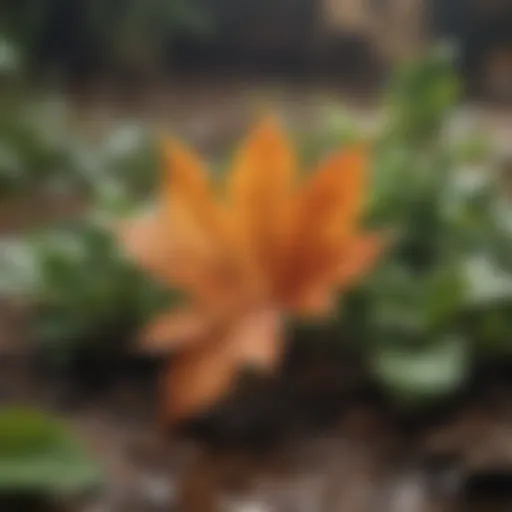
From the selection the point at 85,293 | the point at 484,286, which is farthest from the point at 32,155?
the point at 484,286

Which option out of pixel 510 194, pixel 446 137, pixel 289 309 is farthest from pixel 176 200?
pixel 510 194

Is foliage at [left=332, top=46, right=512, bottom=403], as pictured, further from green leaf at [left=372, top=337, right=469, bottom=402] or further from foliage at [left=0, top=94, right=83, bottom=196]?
foliage at [left=0, top=94, right=83, bottom=196]

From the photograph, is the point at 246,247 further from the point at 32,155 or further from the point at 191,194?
the point at 32,155

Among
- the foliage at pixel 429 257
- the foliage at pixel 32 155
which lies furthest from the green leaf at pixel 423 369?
the foliage at pixel 32 155

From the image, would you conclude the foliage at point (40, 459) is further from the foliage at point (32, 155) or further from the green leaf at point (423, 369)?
the foliage at point (32, 155)

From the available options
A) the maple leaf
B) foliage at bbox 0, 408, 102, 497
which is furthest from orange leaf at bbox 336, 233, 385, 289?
foliage at bbox 0, 408, 102, 497

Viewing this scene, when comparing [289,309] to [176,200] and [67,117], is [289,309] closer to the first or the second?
[176,200]
